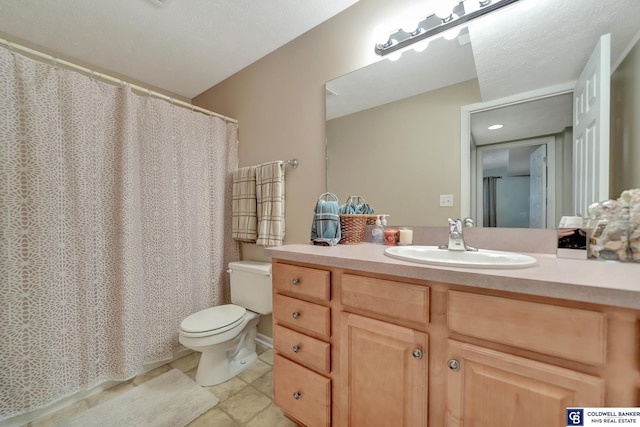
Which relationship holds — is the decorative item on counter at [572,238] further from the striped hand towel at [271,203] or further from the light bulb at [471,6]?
the striped hand towel at [271,203]

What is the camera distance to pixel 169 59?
193cm

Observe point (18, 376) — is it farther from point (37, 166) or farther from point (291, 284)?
point (291, 284)

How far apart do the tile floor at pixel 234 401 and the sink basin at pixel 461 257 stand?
1.08 meters

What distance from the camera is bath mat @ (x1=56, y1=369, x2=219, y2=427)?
1263 millimetres

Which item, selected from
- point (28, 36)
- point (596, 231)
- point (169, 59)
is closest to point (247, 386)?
point (596, 231)

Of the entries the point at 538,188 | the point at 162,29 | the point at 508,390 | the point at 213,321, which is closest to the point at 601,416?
the point at 508,390

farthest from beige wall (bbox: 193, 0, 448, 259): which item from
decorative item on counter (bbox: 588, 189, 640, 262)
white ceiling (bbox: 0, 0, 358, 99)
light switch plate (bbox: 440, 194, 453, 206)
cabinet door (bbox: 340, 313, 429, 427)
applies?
decorative item on counter (bbox: 588, 189, 640, 262)

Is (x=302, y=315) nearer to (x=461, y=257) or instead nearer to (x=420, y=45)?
(x=461, y=257)

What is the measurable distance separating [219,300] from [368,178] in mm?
1630

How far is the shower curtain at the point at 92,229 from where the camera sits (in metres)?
1.26

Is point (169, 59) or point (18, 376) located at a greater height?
point (169, 59)

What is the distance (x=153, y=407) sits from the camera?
136 centimetres

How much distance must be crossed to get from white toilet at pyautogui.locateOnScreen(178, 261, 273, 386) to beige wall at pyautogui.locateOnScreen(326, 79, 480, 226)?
0.90 metres

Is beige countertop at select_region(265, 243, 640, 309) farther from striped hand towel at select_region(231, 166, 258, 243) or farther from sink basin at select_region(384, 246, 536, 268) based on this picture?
striped hand towel at select_region(231, 166, 258, 243)
